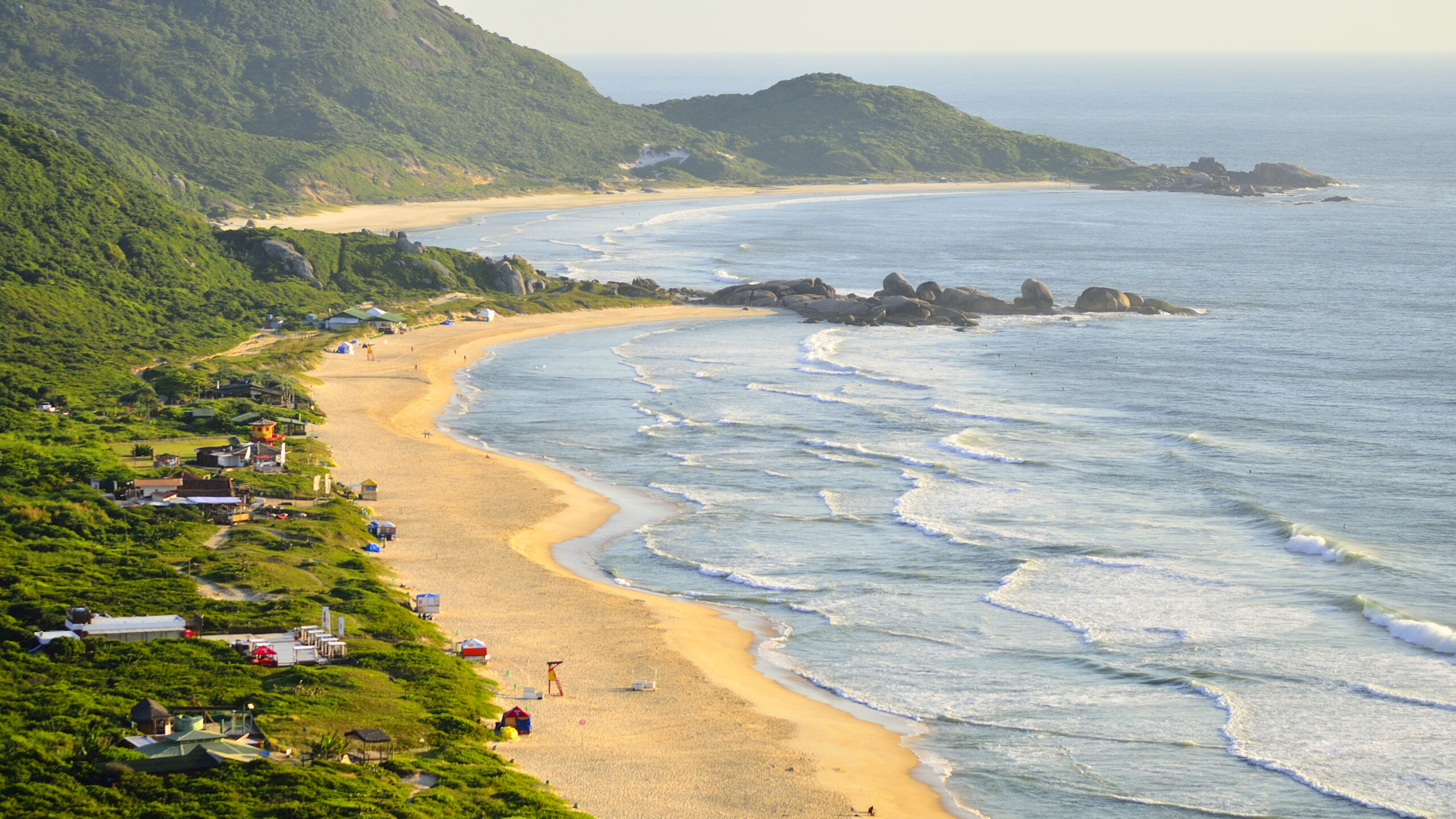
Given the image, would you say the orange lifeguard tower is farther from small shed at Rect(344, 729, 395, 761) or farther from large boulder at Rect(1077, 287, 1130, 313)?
large boulder at Rect(1077, 287, 1130, 313)

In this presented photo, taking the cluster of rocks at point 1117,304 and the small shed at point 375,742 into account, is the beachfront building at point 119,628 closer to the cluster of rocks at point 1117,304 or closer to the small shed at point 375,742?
the small shed at point 375,742

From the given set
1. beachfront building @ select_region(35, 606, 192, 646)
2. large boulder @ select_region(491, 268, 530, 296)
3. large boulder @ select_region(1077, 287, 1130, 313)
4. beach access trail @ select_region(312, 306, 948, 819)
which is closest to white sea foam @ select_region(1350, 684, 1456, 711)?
beach access trail @ select_region(312, 306, 948, 819)

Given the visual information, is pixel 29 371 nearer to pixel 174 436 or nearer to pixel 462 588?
pixel 174 436

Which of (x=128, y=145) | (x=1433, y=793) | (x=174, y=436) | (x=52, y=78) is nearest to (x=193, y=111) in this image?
(x=52, y=78)

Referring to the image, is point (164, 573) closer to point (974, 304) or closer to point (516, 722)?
point (516, 722)

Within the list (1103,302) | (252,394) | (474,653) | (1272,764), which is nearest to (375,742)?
(474,653)

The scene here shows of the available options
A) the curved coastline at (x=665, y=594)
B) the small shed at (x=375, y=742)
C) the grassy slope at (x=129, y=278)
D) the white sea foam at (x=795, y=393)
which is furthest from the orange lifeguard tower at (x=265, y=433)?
the small shed at (x=375, y=742)
